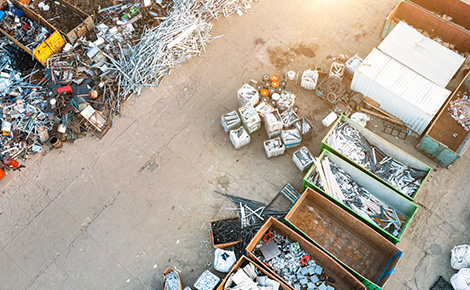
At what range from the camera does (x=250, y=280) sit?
52.3 feet

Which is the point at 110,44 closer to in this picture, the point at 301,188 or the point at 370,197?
the point at 301,188

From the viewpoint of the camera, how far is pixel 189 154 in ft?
68.7

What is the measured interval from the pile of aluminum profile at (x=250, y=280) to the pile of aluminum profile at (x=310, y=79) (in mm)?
11594

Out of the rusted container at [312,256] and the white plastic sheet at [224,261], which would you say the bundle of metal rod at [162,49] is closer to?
the white plastic sheet at [224,261]

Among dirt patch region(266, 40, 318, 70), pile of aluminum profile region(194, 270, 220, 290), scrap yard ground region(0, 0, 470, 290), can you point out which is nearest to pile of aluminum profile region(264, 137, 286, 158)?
scrap yard ground region(0, 0, 470, 290)

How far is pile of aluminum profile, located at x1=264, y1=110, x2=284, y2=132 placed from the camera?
19698 mm

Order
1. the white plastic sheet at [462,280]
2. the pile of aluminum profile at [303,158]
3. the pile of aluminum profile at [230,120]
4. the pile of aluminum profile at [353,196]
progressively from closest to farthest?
the white plastic sheet at [462,280] < the pile of aluminum profile at [353,196] < the pile of aluminum profile at [303,158] < the pile of aluminum profile at [230,120]

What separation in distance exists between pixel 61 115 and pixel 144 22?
8941mm

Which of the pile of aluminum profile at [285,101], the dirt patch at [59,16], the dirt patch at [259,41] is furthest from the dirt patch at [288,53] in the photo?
the dirt patch at [59,16]

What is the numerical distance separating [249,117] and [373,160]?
7.31 m

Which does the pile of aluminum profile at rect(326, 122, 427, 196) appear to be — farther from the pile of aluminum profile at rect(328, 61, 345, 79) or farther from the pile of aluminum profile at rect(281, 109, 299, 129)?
the pile of aluminum profile at rect(328, 61, 345, 79)

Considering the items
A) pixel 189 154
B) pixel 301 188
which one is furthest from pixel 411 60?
pixel 189 154

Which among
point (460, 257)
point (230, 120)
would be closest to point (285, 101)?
point (230, 120)

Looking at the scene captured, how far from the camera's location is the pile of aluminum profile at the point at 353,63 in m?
21.6
